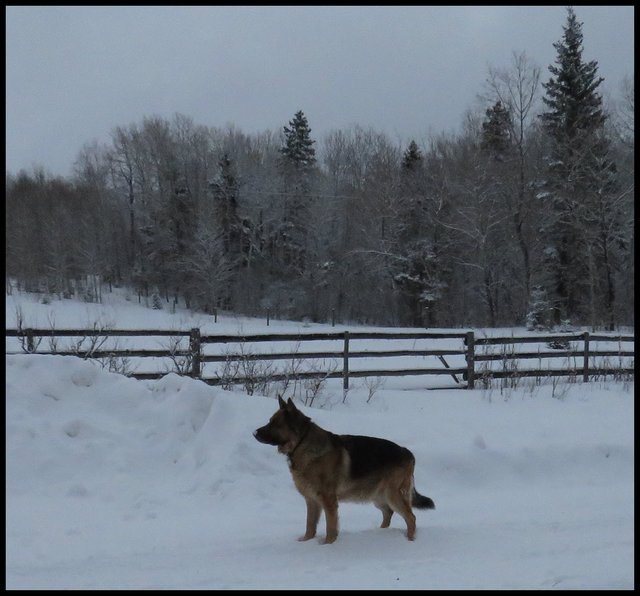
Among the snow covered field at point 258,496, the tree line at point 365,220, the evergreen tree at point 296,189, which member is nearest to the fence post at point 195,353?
the snow covered field at point 258,496

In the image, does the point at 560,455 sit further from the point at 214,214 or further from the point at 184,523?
the point at 214,214

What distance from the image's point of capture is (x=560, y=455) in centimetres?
775

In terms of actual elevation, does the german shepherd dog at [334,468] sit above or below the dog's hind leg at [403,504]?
above

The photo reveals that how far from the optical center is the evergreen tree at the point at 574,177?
110 feet

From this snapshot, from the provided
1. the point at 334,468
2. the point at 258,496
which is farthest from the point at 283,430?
the point at 258,496

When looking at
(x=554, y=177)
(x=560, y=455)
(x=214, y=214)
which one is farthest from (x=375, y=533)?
(x=214, y=214)

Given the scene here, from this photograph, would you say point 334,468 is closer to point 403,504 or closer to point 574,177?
point 403,504

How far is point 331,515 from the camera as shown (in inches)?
195

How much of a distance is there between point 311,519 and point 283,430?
914mm

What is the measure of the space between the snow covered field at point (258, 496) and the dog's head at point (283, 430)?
92 centimetres

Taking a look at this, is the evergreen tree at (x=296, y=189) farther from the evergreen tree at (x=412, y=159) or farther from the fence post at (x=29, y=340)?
the fence post at (x=29, y=340)

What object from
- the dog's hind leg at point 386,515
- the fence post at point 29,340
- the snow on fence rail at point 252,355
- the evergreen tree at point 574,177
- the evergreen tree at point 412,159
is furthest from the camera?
the evergreen tree at point 412,159

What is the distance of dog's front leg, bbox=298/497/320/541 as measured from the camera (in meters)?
5.13

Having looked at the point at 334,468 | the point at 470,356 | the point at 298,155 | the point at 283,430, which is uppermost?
the point at 298,155
